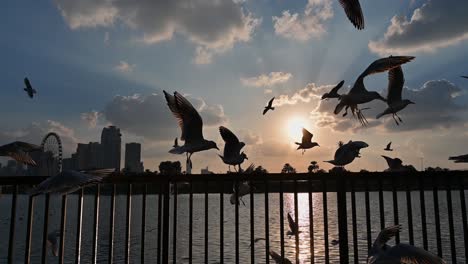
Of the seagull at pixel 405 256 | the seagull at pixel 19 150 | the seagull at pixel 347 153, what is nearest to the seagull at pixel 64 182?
the seagull at pixel 19 150

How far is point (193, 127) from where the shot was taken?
251 inches

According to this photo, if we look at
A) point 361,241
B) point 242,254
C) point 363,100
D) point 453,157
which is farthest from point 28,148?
point 361,241

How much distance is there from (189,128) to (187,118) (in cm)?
16

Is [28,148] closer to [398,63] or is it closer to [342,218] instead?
[342,218]

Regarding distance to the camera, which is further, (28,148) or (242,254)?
(242,254)

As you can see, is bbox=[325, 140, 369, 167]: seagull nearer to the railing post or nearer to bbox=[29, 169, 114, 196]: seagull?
the railing post

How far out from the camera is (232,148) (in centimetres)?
633

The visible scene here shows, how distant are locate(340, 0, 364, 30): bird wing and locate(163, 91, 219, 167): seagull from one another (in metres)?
2.40

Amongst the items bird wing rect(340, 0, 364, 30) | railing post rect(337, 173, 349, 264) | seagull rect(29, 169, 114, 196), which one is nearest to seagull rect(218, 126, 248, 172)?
railing post rect(337, 173, 349, 264)

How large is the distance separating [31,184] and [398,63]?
464 cm

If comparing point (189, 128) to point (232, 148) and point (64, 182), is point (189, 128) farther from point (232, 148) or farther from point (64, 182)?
point (64, 182)

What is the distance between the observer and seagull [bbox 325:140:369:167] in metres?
6.12

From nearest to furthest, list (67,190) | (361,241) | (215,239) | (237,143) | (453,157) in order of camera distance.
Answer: (67,190), (453,157), (237,143), (361,241), (215,239)

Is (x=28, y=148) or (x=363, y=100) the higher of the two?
(x=363, y=100)
